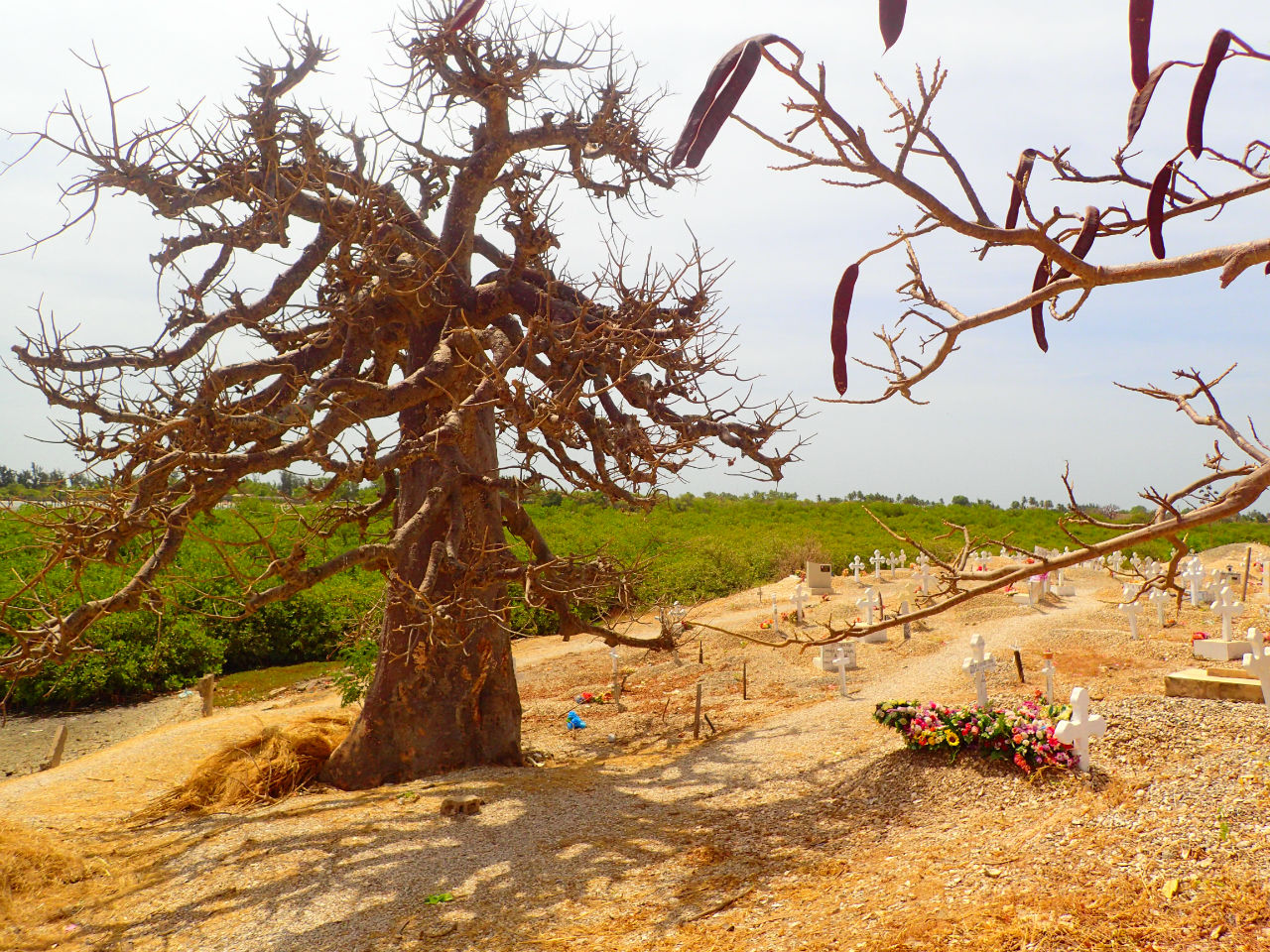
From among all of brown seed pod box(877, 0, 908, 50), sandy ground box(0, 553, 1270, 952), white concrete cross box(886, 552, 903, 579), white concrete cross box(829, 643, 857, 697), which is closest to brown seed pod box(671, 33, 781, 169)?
brown seed pod box(877, 0, 908, 50)

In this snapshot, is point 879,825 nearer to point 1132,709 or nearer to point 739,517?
point 1132,709

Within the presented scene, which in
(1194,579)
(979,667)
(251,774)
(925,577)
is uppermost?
(925,577)

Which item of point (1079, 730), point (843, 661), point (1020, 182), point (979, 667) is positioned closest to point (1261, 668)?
point (1079, 730)

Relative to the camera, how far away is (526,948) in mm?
4500

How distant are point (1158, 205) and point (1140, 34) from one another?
491 mm

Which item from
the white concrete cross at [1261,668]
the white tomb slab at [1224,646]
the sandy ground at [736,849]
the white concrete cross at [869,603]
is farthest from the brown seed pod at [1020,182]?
the white concrete cross at [869,603]

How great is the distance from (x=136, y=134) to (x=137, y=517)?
2930mm

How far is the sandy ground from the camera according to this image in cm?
402

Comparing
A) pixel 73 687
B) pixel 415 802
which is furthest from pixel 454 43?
pixel 73 687

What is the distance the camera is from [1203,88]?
150cm

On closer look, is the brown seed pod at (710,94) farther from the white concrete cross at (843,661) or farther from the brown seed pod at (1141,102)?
the white concrete cross at (843,661)

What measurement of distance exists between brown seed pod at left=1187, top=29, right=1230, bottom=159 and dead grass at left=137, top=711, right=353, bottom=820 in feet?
26.7

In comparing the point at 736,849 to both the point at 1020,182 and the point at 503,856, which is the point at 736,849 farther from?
the point at 1020,182

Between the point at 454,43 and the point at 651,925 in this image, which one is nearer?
the point at 651,925
